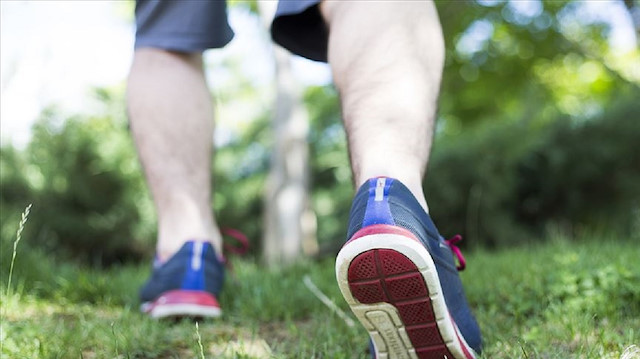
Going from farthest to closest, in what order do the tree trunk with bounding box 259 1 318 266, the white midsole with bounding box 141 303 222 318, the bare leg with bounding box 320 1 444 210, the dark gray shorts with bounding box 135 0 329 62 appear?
the tree trunk with bounding box 259 1 318 266, the dark gray shorts with bounding box 135 0 329 62, the white midsole with bounding box 141 303 222 318, the bare leg with bounding box 320 1 444 210

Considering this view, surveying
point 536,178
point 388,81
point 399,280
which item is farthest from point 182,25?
point 536,178

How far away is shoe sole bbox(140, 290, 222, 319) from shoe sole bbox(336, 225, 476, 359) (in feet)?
2.33

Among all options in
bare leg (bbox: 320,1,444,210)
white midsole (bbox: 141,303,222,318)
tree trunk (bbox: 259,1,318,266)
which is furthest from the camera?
tree trunk (bbox: 259,1,318,266)

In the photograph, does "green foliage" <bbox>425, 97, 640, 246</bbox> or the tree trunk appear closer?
"green foliage" <bbox>425, 97, 640, 246</bbox>

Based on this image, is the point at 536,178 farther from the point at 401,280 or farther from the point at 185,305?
the point at 401,280

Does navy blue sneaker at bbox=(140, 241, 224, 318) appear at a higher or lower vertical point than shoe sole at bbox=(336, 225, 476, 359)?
lower

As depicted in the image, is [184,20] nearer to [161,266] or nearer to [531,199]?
[161,266]

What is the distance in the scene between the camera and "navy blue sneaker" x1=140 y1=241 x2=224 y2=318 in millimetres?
1723

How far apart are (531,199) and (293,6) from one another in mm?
4210

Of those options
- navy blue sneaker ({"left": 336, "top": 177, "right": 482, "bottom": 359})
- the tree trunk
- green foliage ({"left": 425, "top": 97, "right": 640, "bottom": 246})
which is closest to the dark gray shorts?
navy blue sneaker ({"left": 336, "top": 177, "right": 482, "bottom": 359})

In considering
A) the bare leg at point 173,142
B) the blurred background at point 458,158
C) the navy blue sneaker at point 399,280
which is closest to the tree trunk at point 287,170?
the blurred background at point 458,158

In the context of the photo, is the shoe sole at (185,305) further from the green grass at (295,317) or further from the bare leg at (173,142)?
the bare leg at (173,142)

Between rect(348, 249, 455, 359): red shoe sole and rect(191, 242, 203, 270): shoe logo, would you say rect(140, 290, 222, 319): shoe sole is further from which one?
rect(348, 249, 455, 359): red shoe sole

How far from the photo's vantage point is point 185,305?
5.64ft
